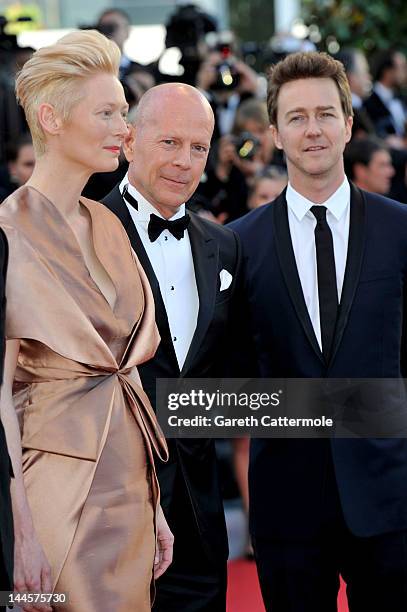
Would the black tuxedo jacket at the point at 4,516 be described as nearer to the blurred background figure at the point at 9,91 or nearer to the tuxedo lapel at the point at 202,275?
the tuxedo lapel at the point at 202,275

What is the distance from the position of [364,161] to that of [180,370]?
3.72m

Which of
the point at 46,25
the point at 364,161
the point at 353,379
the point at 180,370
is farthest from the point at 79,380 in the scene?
the point at 46,25

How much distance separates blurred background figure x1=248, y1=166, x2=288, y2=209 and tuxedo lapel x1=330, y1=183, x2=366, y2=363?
200cm

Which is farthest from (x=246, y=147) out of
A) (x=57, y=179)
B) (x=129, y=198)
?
(x=57, y=179)

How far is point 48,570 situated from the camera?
97.0 inches

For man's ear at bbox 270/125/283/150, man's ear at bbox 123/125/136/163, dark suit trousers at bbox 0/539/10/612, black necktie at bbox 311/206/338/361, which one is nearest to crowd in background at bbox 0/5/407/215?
man's ear at bbox 270/125/283/150

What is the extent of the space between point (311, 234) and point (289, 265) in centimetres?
13

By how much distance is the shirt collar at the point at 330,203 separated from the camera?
3.49m

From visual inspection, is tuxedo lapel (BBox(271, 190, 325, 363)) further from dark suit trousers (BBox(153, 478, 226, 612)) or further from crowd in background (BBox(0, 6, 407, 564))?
crowd in background (BBox(0, 6, 407, 564))

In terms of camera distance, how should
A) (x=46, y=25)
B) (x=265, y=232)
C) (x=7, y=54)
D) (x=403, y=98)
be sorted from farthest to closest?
(x=46, y=25), (x=403, y=98), (x=7, y=54), (x=265, y=232)

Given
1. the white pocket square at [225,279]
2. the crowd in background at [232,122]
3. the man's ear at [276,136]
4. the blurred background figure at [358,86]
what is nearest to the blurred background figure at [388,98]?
the crowd in background at [232,122]

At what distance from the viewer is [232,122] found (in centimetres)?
749

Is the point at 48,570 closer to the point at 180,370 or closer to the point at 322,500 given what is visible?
the point at 180,370

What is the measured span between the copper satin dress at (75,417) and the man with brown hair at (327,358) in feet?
2.66
